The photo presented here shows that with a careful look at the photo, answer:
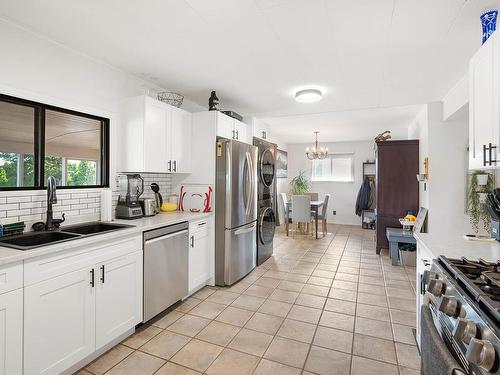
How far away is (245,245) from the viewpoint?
141 inches

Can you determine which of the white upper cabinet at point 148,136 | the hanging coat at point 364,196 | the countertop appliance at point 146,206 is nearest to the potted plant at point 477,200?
the white upper cabinet at point 148,136

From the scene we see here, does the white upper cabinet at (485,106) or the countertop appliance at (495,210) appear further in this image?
the countertop appliance at (495,210)

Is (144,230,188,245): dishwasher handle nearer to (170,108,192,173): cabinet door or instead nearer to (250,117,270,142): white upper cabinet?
(170,108,192,173): cabinet door

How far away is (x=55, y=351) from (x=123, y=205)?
130cm

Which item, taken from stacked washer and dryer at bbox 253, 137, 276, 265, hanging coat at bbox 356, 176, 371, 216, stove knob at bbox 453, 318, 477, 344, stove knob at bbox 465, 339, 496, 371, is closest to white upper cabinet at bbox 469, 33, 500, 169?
stove knob at bbox 453, 318, 477, 344

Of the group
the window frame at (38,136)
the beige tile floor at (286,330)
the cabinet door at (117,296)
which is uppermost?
the window frame at (38,136)

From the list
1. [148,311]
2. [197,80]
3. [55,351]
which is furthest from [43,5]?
[148,311]

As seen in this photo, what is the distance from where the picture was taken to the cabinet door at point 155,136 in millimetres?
2732

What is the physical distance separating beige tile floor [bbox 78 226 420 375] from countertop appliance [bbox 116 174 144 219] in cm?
102

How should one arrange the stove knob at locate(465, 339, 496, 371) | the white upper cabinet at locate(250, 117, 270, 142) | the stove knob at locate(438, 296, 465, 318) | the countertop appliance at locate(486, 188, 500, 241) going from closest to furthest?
the stove knob at locate(465, 339, 496, 371) < the stove knob at locate(438, 296, 465, 318) < the countertop appliance at locate(486, 188, 500, 241) < the white upper cabinet at locate(250, 117, 270, 142)

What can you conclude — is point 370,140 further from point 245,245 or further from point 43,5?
point 43,5

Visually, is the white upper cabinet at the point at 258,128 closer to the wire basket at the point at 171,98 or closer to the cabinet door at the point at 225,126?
the cabinet door at the point at 225,126

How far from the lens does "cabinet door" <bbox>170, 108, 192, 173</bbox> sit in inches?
123

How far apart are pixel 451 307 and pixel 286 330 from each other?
5.00 ft
